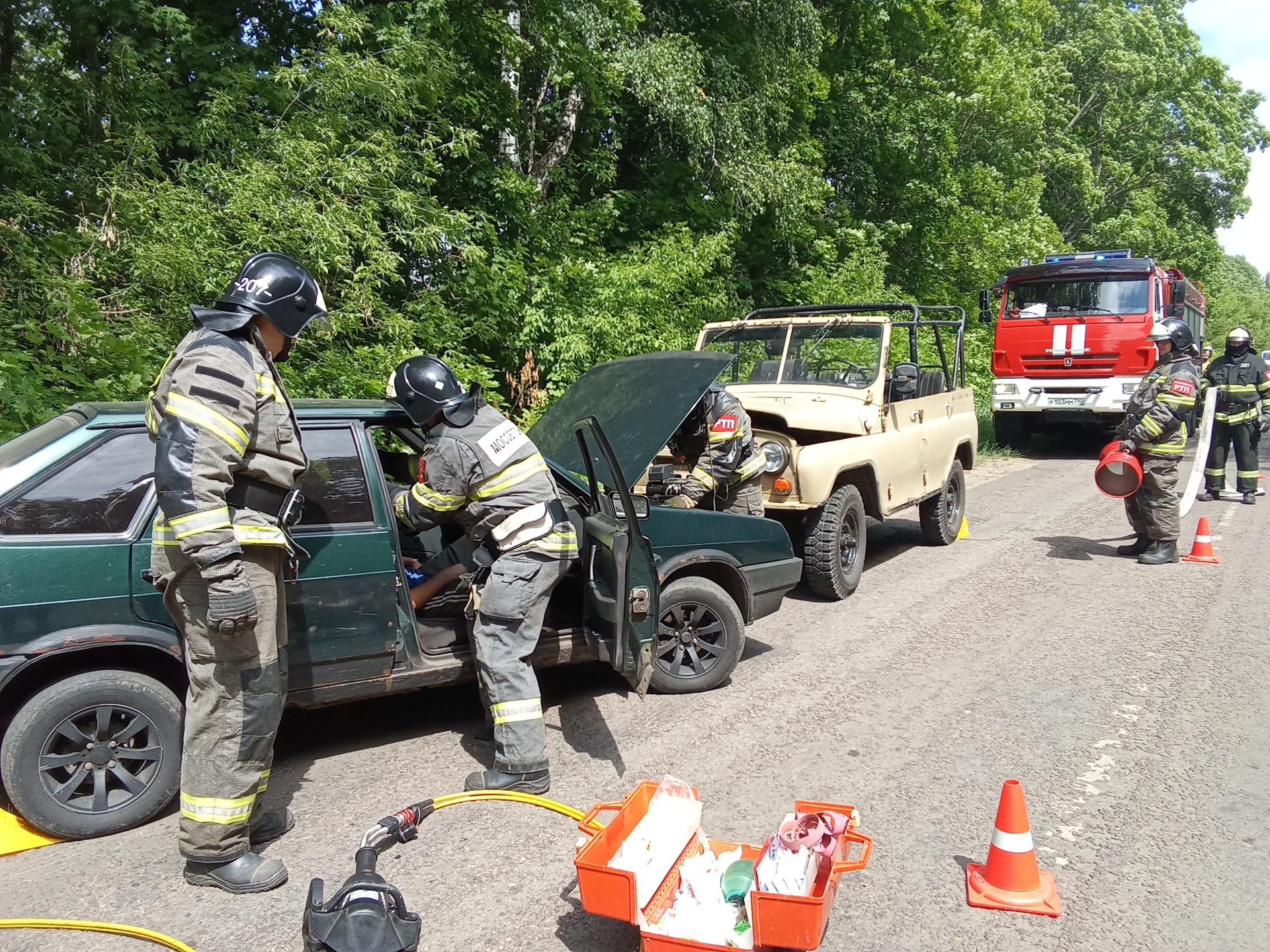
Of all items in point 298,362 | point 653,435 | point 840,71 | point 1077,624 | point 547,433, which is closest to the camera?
point 653,435

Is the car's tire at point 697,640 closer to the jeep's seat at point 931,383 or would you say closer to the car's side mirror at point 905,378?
the car's side mirror at point 905,378

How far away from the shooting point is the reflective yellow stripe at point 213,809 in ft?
10.3

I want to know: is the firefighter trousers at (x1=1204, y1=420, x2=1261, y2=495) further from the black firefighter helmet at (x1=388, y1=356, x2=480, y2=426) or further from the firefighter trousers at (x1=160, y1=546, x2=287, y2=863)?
the firefighter trousers at (x1=160, y1=546, x2=287, y2=863)

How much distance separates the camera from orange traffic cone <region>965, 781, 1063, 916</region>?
2973 millimetres

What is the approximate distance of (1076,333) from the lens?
553 inches

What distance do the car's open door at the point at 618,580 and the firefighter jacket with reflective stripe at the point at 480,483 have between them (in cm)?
22

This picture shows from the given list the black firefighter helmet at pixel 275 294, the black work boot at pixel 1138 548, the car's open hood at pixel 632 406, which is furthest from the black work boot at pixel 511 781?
the black work boot at pixel 1138 548

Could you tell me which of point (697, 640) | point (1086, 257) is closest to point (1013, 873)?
point (697, 640)

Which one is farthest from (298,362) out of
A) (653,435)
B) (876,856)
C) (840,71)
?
(840,71)

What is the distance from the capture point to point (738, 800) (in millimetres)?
3719

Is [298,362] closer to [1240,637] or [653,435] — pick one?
[653,435]

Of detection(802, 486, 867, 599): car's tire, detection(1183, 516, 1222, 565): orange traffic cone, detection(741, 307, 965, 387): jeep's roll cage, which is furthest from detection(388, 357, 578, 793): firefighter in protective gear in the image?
detection(1183, 516, 1222, 565): orange traffic cone

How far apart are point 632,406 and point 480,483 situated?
50.9 inches

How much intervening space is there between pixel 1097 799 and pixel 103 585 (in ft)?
12.7
